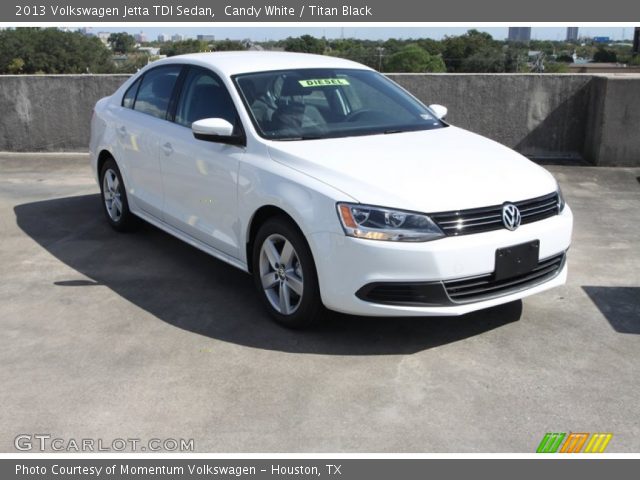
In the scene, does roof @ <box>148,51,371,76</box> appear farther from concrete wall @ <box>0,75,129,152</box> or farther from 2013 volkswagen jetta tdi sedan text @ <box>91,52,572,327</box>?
concrete wall @ <box>0,75,129,152</box>

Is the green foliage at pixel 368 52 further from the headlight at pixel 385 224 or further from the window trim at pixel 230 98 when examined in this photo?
the headlight at pixel 385 224

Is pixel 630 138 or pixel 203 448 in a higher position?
pixel 630 138

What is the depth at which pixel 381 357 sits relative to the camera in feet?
14.0

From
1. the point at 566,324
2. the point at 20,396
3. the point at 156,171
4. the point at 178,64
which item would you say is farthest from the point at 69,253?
the point at 566,324

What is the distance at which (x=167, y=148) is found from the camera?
220 inches

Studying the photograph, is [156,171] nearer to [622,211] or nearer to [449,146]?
[449,146]

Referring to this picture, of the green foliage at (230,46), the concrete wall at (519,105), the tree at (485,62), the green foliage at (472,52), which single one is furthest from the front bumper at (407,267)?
the green foliage at (472,52)

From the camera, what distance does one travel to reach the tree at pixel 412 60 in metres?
32.9

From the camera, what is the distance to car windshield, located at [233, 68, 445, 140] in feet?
16.2

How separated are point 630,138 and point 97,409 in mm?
7947

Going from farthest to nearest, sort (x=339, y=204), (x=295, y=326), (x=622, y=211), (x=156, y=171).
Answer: (x=622, y=211), (x=156, y=171), (x=295, y=326), (x=339, y=204)

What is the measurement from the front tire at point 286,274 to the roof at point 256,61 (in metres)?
1.38

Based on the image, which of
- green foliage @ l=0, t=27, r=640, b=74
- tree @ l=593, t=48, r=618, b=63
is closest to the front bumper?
green foliage @ l=0, t=27, r=640, b=74

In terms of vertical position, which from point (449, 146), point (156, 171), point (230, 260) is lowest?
point (230, 260)
